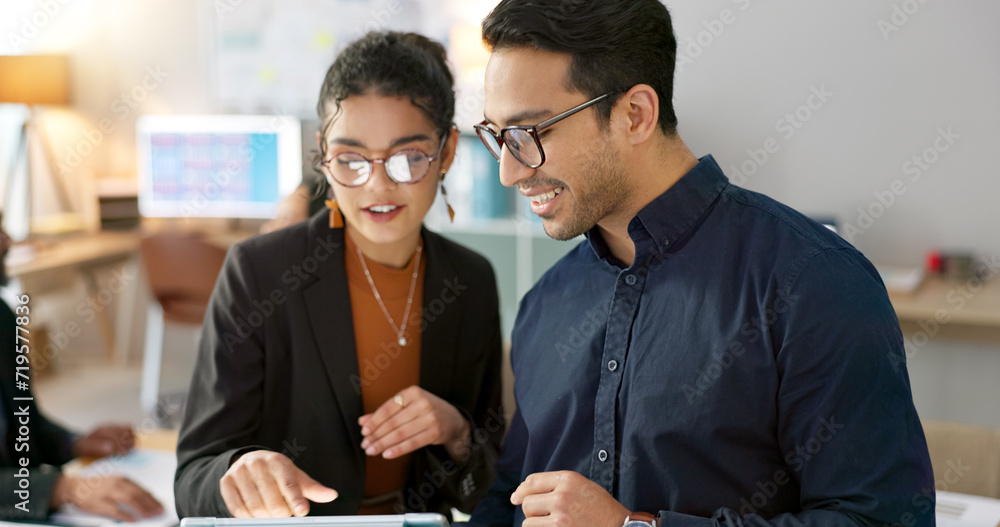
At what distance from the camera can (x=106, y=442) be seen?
1.84m

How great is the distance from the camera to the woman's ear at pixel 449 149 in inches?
63.1

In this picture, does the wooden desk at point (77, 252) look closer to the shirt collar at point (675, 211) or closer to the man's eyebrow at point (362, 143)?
the man's eyebrow at point (362, 143)

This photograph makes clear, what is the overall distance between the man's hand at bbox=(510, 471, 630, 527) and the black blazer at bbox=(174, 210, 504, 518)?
48 cm

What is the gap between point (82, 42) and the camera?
18.1 ft

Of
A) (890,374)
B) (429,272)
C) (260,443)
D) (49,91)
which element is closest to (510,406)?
(429,272)

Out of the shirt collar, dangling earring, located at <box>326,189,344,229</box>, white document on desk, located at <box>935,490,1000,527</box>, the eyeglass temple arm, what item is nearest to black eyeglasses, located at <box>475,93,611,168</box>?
the eyeglass temple arm

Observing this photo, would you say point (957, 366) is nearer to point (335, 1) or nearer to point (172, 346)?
point (335, 1)

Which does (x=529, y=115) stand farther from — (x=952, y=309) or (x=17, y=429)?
(x=952, y=309)

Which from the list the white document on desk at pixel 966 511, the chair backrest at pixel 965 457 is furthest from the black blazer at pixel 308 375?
the chair backrest at pixel 965 457

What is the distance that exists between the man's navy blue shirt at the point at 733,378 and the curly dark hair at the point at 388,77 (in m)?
0.44

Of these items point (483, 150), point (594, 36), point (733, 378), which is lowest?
point (733, 378)

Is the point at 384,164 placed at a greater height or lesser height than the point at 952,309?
greater

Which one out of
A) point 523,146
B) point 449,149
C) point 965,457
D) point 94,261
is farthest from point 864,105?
point 94,261

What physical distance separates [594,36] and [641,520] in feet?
2.24
